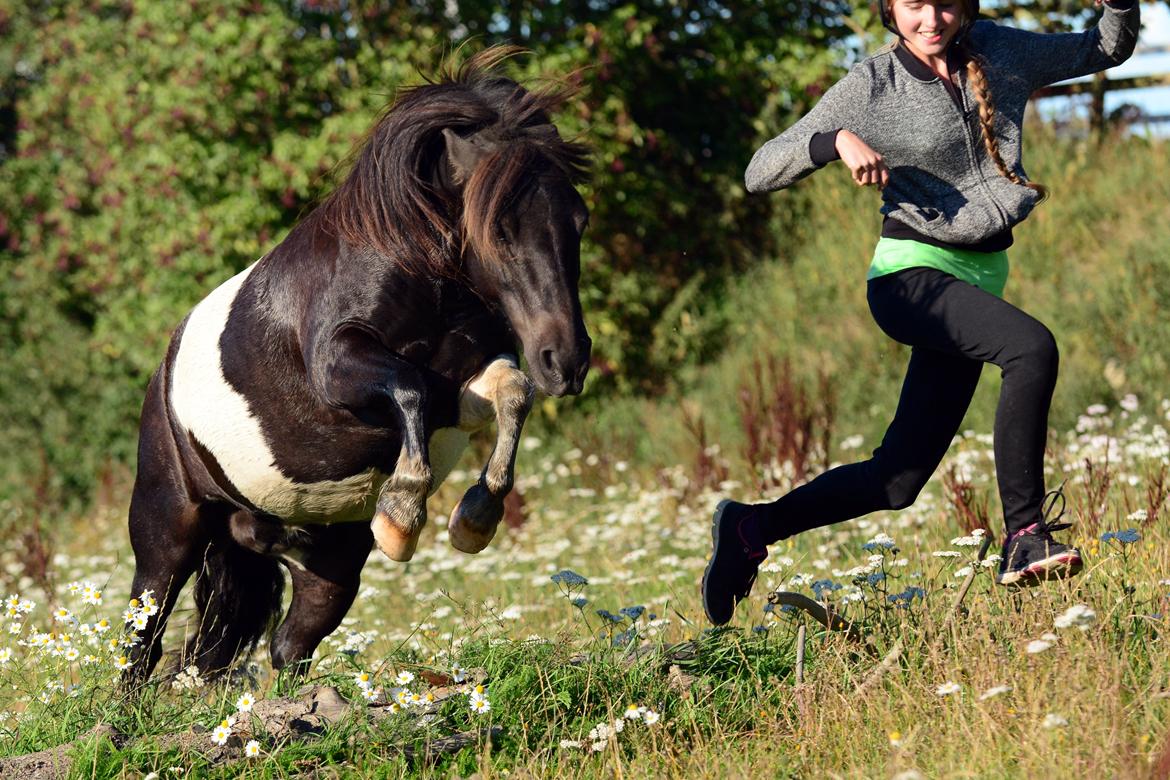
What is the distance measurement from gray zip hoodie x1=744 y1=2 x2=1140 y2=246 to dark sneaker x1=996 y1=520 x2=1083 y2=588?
0.82 meters

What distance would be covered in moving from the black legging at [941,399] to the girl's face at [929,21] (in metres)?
0.61

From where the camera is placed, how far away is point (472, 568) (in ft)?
22.5

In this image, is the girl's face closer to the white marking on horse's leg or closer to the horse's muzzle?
the horse's muzzle

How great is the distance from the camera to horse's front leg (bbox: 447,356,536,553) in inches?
144

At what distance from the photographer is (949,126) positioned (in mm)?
3564

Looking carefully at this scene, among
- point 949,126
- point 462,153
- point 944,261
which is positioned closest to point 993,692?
point 944,261

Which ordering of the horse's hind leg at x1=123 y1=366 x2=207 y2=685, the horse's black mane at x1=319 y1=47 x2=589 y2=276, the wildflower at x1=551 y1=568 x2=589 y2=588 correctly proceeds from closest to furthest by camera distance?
the wildflower at x1=551 y1=568 x2=589 y2=588
the horse's black mane at x1=319 y1=47 x2=589 y2=276
the horse's hind leg at x1=123 y1=366 x2=207 y2=685

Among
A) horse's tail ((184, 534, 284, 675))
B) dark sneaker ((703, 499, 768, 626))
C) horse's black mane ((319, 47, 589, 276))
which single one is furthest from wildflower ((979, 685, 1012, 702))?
horse's tail ((184, 534, 284, 675))

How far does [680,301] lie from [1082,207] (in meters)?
3.09

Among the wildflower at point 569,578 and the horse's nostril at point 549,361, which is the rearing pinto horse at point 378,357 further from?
the wildflower at point 569,578

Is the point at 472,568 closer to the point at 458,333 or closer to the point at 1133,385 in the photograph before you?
the point at 458,333

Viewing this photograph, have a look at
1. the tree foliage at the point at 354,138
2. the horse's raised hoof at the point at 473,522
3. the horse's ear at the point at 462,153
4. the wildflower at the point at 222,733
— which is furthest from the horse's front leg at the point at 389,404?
the tree foliage at the point at 354,138

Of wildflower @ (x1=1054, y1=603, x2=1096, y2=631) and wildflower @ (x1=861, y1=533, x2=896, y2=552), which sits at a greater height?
wildflower @ (x1=1054, y1=603, x2=1096, y2=631)

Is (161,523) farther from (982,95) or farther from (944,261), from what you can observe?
(982,95)
